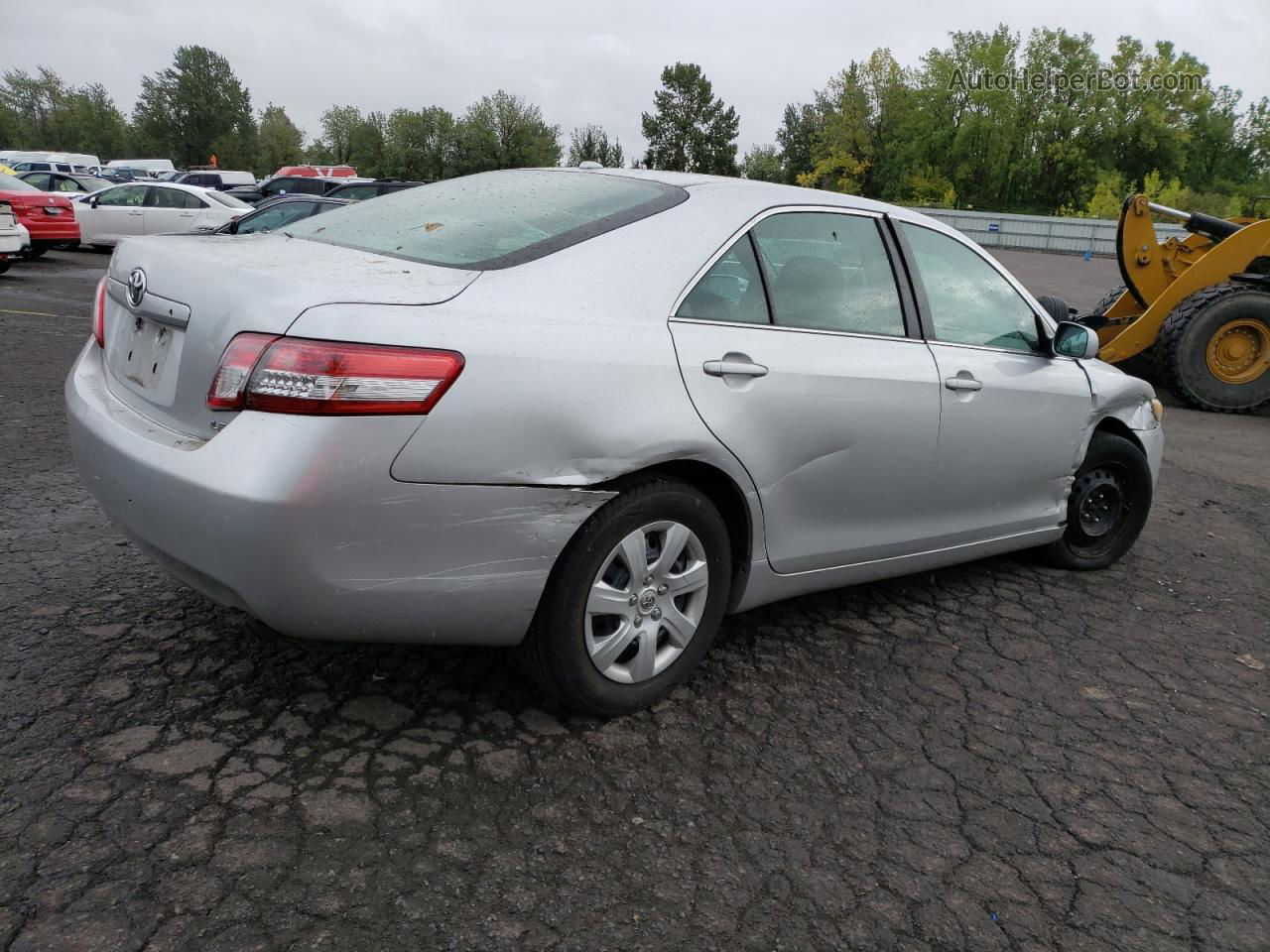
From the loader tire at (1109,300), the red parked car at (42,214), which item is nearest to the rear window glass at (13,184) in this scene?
the red parked car at (42,214)

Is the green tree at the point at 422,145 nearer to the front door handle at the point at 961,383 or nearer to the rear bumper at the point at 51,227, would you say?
the rear bumper at the point at 51,227

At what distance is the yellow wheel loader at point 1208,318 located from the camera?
932 centimetres

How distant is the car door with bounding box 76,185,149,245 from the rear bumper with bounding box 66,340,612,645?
19.4 m

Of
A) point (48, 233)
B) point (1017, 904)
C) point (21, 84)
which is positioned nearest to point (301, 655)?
point (1017, 904)

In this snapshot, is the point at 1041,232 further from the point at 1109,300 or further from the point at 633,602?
the point at 633,602

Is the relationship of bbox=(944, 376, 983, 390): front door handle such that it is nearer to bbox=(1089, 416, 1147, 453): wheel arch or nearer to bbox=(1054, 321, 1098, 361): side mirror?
bbox=(1054, 321, 1098, 361): side mirror

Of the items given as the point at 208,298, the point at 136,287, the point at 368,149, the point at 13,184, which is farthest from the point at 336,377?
the point at 368,149

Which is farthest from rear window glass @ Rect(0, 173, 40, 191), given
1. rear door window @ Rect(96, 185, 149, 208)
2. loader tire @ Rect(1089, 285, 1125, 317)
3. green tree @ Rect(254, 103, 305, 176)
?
green tree @ Rect(254, 103, 305, 176)

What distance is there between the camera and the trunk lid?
245 centimetres

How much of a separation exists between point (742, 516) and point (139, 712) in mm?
1754

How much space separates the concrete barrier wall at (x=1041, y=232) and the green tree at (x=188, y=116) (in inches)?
3235

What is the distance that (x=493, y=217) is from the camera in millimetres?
3131

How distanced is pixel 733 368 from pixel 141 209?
19.9 meters

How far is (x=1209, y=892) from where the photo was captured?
2.42 meters
